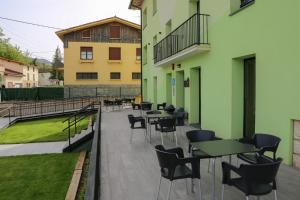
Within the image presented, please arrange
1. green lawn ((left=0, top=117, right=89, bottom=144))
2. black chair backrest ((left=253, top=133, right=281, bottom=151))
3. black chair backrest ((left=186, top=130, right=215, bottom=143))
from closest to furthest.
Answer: black chair backrest ((left=253, top=133, right=281, bottom=151)) < black chair backrest ((left=186, top=130, right=215, bottom=143)) < green lawn ((left=0, top=117, right=89, bottom=144))

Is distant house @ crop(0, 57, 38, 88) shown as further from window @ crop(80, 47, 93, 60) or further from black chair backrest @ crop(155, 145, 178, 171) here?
black chair backrest @ crop(155, 145, 178, 171)

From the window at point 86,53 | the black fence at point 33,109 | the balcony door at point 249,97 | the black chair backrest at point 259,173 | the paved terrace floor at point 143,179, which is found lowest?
the paved terrace floor at point 143,179

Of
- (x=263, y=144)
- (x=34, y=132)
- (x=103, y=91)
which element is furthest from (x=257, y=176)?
(x=103, y=91)

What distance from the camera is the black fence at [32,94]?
33.8 metres

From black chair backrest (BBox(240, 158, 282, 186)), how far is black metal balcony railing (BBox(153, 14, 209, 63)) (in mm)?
6302

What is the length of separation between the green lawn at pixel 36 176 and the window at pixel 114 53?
23225mm

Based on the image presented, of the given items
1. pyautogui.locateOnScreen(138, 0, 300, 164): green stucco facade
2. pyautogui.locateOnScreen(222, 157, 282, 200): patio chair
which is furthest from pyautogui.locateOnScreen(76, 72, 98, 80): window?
pyautogui.locateOnScreen(222, 157, 282, 200): patio chair

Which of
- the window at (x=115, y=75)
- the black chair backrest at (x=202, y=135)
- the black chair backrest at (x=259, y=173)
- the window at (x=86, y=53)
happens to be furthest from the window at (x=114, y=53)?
the black chair backrest at (x=259, y=173)

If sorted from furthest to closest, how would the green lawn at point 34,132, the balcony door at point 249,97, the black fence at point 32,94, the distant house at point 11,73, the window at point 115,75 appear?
the distant house at point 11,73 < the black fence at point 32,94 < the window at point 115,75 < the green lawn at point 34,132 < the balcony door at point 249,97

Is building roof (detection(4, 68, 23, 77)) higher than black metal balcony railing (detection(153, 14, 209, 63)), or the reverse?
building roof (detection(4, 68, 23, 77))

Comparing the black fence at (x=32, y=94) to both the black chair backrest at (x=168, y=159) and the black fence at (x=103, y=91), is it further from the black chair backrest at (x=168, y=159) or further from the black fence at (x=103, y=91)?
the black chair backrest at (x=168, y=159)

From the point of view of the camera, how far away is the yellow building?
31261 mm

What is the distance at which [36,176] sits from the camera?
25.9 feet

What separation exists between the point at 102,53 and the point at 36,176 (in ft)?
83.1
